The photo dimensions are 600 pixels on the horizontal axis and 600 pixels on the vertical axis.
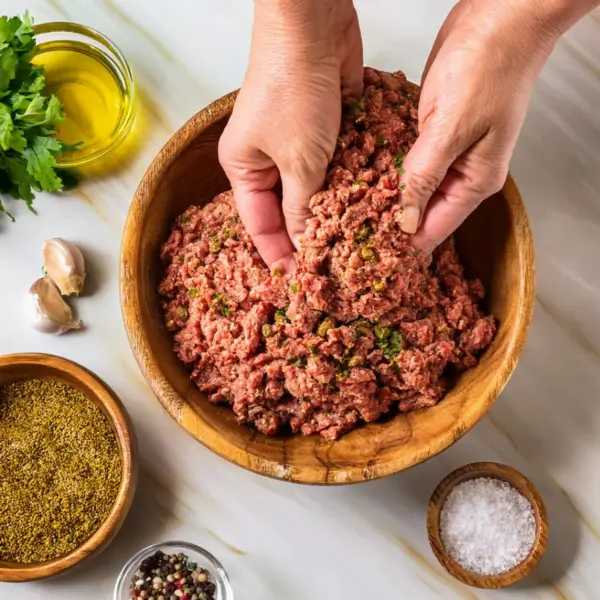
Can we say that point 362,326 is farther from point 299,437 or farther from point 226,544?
point 226,544

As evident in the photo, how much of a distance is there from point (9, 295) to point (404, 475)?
113 centimetres

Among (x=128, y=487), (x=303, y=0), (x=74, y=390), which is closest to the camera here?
(x=303, y=0)

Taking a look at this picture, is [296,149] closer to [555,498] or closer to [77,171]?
[77,171]

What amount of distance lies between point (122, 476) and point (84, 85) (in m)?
1.05

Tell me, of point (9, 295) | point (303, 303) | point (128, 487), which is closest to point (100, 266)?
point (9, 295)

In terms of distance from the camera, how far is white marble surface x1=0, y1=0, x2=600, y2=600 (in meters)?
2.17

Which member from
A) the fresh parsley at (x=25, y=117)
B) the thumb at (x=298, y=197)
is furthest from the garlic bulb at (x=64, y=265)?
the thumb at (x=298, y=197)

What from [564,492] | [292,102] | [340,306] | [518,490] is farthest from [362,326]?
[564,492]

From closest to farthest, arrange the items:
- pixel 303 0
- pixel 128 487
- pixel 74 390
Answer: pixel 303 0 < pixel 128 487 < pixel 74 390

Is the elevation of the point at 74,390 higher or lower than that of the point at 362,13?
lower

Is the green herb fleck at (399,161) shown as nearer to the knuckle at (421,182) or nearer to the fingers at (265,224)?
the knuckle at (421,182)

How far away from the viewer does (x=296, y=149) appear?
5.56 feet

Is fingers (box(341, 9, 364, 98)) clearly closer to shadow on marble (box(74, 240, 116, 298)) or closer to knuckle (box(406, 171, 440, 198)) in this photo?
knuckle (box(406, 171, 440, 198))

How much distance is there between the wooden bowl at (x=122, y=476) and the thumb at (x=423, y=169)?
84 cm
